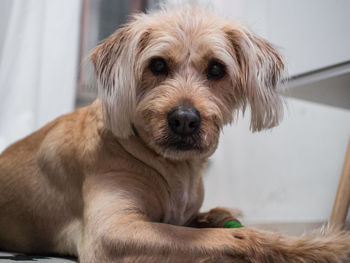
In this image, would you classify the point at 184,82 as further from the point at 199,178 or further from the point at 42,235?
the point at 42,235

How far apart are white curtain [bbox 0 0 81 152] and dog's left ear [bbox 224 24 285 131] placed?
5.10 feet

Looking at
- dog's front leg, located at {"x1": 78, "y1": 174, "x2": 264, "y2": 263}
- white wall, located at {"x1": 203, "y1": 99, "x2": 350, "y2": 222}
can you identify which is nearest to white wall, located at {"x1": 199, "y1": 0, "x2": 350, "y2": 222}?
white wall, located at {"x1": 203, "y1": 99, "x2": 350, "y2": 222}

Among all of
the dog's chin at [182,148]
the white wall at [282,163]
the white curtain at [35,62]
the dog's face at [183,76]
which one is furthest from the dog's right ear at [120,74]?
the white curtain at [35,62]

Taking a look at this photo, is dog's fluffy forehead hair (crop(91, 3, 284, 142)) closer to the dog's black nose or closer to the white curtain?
the dog's black nose

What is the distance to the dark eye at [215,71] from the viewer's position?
1.14 metres

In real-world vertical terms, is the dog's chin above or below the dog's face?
below

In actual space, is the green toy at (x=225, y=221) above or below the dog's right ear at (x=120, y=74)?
below

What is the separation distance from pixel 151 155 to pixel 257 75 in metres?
0.42

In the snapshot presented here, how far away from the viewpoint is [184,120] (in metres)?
0.98

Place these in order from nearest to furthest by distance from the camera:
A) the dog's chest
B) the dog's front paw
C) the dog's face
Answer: the dog's face
the dog's chest
the dog's front paw

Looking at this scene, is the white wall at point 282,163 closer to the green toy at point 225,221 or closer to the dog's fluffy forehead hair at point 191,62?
the dog's fluffy forehead hair at point 191,62

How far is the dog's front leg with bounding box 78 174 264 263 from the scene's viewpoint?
918mm

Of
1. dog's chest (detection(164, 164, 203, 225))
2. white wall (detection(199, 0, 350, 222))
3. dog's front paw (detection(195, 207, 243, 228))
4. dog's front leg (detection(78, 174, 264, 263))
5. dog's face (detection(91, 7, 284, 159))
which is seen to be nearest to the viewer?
dog's front leg (detection(78, 174, 264, 263))

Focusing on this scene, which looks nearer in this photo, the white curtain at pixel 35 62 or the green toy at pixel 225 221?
the green toy at pixel 225 221
